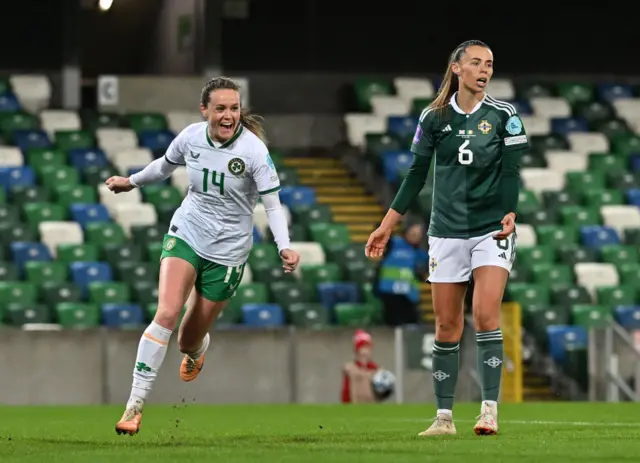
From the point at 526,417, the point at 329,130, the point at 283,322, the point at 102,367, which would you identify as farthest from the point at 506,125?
the point at 329,130

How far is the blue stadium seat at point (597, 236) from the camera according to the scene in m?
21.7

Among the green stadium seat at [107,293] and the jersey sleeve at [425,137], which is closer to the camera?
the jersey sleeve at [425,137]

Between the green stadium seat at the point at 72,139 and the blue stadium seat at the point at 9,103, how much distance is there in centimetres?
108

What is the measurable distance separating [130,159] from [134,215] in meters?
1.41

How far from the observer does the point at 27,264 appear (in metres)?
18.6

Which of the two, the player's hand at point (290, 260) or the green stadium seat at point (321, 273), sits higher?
the player's hand at point (290, 260)

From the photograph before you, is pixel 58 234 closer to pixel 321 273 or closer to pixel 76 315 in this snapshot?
pixel 76 315

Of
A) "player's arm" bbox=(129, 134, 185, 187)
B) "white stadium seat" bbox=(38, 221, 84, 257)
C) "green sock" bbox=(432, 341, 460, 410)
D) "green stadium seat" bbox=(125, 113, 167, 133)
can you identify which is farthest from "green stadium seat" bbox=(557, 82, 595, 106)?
"green sock" bbox=(432, 341, 460, 410)

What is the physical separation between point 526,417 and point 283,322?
6.72 meters

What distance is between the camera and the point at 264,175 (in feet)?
28.9

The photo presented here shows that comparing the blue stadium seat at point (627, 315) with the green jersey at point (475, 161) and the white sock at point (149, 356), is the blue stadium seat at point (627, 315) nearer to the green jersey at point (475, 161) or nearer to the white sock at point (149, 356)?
the green jersey at point (475, 161)

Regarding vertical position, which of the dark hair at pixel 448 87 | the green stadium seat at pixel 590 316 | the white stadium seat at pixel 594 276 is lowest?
the green stadium seat at pixel 590 316

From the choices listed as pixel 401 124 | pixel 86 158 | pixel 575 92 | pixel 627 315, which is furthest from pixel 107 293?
pixel 575 92

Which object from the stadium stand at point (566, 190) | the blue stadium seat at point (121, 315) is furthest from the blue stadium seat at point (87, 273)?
the stadium stand at point (566, 190)
